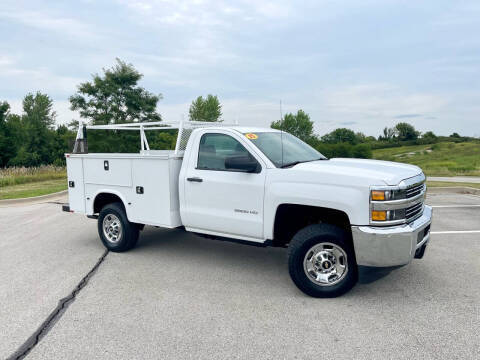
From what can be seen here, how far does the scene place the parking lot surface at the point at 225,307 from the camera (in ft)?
11.2

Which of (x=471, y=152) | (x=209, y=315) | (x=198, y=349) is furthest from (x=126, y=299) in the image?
(x=471, y=152)

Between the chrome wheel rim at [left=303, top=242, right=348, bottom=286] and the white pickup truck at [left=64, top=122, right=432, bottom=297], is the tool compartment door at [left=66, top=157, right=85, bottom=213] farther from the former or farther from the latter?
the chrome wheel rim at [left=303, top=242, right=348, bottom=286]

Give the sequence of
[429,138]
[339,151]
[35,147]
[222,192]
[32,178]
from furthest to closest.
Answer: [429,138]
[35,147]
[339,151]
[32,178]
[222,192]

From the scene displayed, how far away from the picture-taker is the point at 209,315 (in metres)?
4.04

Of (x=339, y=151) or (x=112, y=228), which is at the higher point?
(x=339, y=151)

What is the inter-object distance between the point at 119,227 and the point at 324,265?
348 centimetres

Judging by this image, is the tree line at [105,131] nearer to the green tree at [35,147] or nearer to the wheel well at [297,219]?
the green tree at [35,147]

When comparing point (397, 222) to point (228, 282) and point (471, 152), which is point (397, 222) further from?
point (471, 152)

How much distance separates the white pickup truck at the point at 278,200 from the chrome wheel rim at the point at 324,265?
0.01 m

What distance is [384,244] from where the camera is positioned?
412cm

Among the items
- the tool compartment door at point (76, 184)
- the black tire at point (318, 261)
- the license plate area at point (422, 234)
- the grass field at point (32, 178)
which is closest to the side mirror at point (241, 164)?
the black tire at point (318, 261)

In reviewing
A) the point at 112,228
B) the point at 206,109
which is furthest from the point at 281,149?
the point at 206,109

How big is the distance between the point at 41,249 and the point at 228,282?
3.70 meters

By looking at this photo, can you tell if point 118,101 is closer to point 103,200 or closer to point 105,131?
point 105,131
